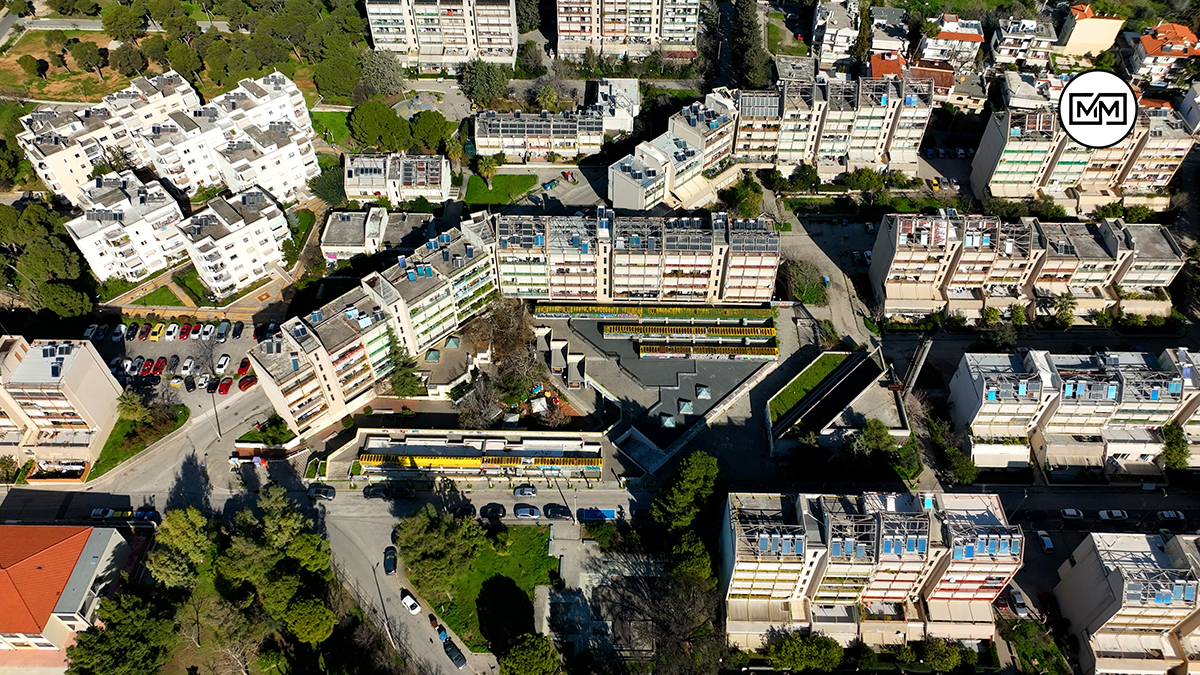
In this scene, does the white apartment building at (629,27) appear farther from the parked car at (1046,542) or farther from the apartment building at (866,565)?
the parked car at (1046,542)

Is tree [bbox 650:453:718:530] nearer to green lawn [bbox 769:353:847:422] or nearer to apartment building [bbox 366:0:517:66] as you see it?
green lawn [bbox 769:353:847:422]

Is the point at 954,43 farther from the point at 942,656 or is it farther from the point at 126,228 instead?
the point at 126,228

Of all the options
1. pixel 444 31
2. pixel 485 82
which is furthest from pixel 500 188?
pixel 444 31

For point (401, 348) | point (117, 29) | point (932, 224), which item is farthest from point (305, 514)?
point (117, 29)

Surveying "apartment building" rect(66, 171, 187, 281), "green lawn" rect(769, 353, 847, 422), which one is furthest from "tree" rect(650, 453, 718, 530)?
"apartment building" rect(66, 171, 187, 281)

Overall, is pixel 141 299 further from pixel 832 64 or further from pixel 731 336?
pixel 832 64

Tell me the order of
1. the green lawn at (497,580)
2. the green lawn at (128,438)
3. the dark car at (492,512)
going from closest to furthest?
the green lawn at (497,580) < the dark car at (492,512) < the green lawn at (128,438)

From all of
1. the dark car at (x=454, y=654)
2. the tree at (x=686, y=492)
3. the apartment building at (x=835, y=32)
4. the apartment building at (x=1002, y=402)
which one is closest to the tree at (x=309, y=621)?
the dark car at (x=454, y=654)
